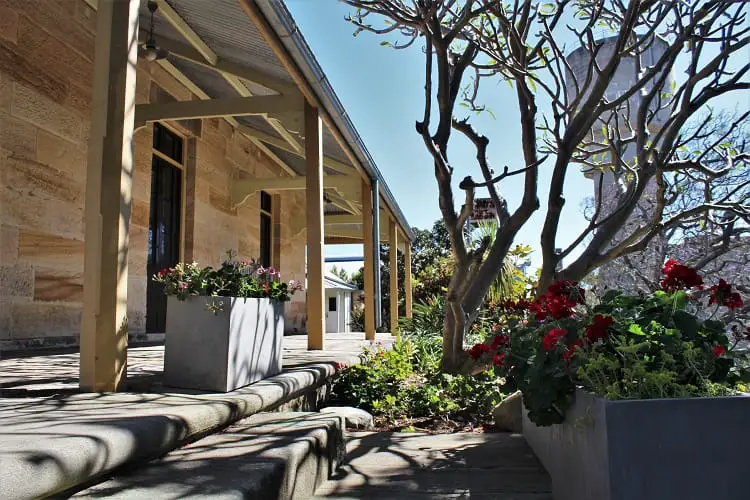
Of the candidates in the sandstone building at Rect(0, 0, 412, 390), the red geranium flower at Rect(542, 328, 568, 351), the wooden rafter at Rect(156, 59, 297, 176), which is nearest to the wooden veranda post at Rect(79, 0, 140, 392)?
the sandstone building at Rect(0, 0, 412, 390)

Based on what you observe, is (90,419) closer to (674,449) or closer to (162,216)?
(674,449)

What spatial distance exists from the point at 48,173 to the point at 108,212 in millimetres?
2498

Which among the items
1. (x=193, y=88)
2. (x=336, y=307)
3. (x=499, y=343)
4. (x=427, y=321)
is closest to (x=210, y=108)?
(x=193, y=88)

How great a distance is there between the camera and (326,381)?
4219mm

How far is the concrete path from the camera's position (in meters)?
2.18

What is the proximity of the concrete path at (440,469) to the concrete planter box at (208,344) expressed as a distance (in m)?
0.74

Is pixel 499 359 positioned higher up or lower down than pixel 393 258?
lower down

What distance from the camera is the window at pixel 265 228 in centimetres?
948

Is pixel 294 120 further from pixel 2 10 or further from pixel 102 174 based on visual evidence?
pixel 102 174

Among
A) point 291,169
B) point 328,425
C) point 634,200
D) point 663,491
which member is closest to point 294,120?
point 634,200

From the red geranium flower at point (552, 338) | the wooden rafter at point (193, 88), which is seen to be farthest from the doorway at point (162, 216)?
the red geranium flower at point (552, 338)

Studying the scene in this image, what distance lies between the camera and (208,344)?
8.98ft

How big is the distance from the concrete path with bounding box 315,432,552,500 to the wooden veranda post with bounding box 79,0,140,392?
1176 mm

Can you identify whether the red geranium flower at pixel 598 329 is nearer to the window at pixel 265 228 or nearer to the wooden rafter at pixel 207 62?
the wooden rafter at pixel 207 62
